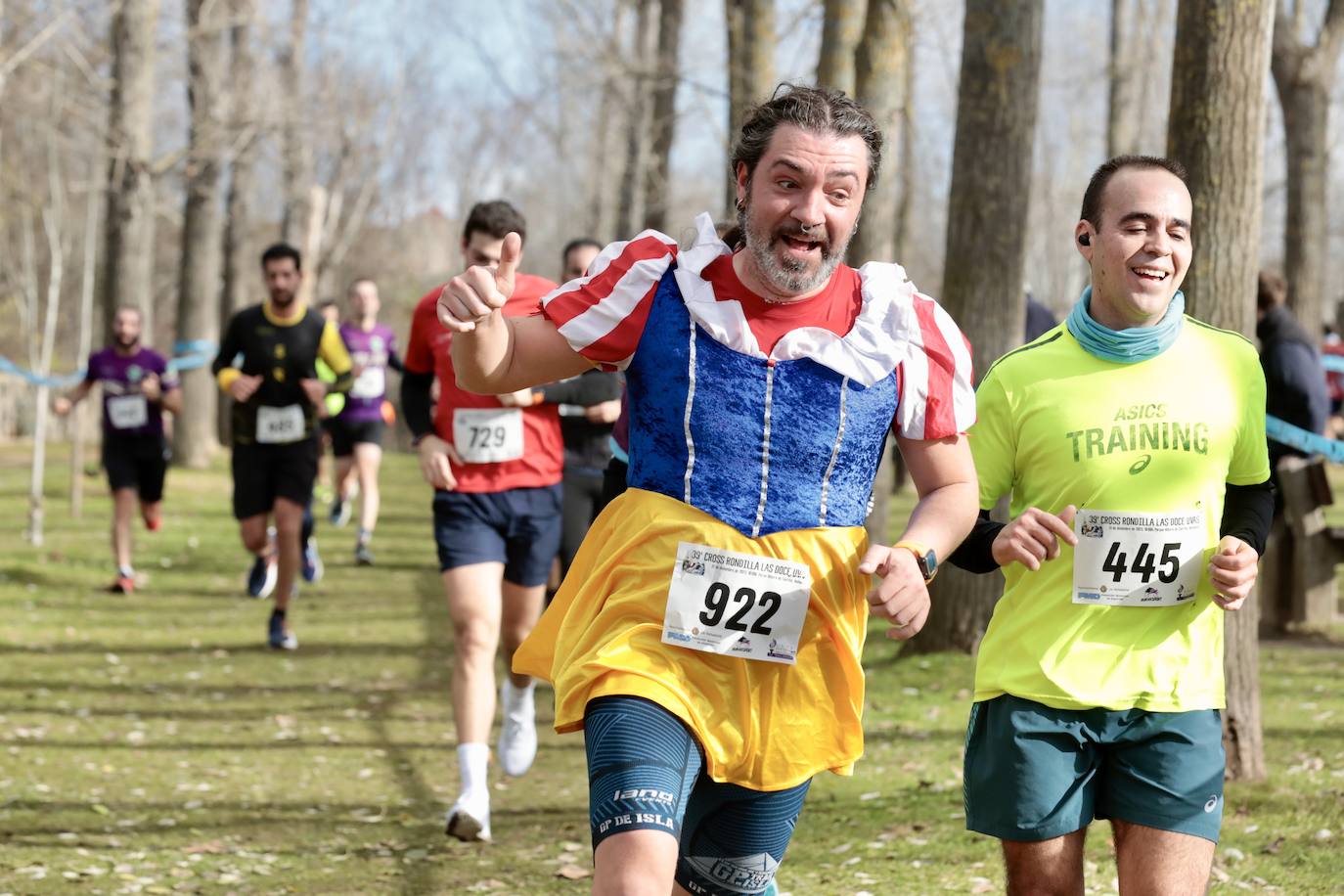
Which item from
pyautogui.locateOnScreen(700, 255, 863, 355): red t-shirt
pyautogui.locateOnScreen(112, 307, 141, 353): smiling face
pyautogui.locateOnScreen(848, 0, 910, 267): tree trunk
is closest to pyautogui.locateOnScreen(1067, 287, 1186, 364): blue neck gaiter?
pyautogui.locateOnScreen(700, 255, 863, 355): red t-shirt

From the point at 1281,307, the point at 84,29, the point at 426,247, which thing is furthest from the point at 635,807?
Answer: the point at 426,247

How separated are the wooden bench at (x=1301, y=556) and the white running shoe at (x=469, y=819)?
6302mm

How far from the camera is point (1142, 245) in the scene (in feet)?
12.1

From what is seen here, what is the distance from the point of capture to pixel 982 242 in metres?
8.90

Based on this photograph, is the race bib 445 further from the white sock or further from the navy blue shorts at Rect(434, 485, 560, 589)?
the navy blue shorts at Rect(434, 485, 560, 589)

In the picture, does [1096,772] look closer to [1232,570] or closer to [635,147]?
[1232,570]

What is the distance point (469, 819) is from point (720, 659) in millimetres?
3016

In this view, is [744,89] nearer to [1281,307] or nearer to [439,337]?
[1281,307]

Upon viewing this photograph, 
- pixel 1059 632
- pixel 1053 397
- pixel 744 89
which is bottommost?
pixel 1059 632

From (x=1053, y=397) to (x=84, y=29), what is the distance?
20.7m

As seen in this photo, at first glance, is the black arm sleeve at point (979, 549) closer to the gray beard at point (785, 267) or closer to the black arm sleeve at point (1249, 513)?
the black arm sleeve at point (1249, 513)

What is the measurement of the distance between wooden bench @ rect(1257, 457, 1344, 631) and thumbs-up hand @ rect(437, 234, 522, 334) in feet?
27.8

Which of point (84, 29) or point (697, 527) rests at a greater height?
point (84, 29)

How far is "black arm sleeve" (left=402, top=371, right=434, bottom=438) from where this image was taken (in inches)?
263
